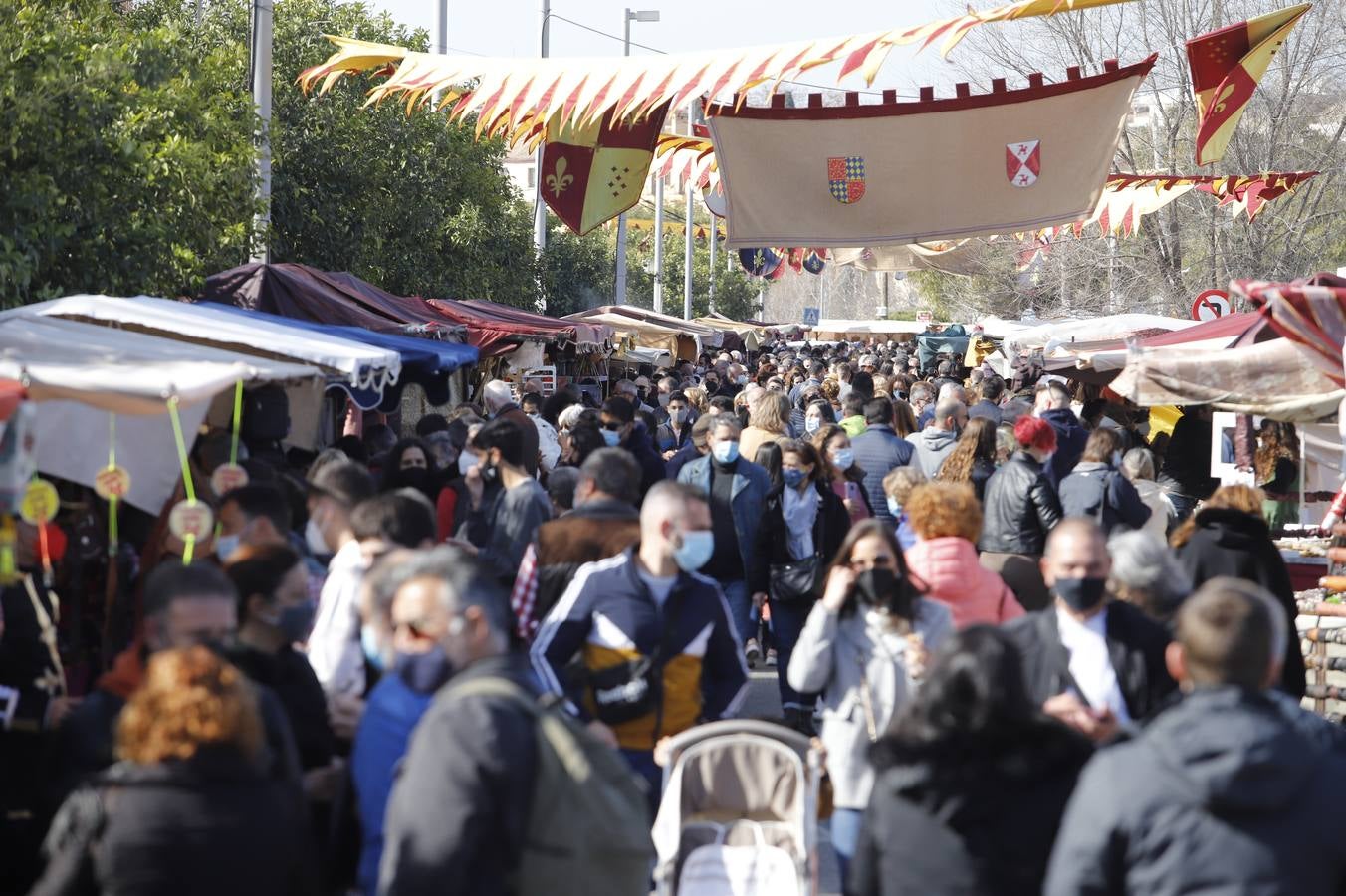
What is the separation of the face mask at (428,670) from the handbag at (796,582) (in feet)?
15.3

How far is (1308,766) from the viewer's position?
3.44 m

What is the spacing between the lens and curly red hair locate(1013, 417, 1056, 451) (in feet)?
29.5

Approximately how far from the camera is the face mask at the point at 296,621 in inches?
184

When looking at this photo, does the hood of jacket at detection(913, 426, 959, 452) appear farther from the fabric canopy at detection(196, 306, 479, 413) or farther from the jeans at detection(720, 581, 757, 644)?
the fabric canopy at detection(196, 306, 479, 413)

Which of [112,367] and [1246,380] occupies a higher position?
[1246,380]

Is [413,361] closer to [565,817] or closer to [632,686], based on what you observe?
[632,686]

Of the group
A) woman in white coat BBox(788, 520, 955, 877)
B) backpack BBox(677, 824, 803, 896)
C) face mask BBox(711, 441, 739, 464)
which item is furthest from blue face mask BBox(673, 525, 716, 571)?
face mask BBox(711, 441, 739, 464)

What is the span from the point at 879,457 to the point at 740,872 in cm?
577

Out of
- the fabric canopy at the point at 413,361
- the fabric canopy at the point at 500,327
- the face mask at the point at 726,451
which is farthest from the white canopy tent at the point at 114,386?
the fabric canopy at the point at 500,327

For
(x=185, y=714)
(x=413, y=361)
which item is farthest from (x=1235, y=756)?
(x=413, y=361)

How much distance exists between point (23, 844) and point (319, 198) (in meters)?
16.5

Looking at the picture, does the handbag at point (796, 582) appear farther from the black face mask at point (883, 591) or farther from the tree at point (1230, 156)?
the tree at point (1230, 156)

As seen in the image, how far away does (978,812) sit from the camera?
3641 mm

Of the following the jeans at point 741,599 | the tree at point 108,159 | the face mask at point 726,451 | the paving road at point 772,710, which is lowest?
the paving road at point 772,710
